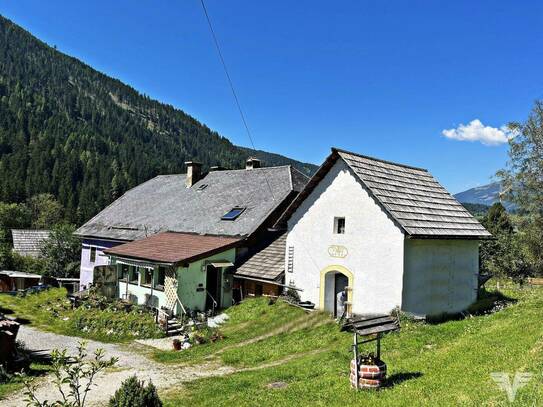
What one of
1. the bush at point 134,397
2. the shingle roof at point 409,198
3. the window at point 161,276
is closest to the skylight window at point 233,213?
the window at point 161,276

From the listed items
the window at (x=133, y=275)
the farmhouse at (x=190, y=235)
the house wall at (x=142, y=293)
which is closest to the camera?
the farmhouse at (x=190, y=235)

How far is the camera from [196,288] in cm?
2331

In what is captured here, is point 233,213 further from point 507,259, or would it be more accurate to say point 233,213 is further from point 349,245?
point 507,259

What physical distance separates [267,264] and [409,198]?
8.31m

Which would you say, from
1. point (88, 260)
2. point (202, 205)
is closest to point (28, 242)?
point (88, 260)

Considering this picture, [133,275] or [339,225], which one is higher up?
[339,225]

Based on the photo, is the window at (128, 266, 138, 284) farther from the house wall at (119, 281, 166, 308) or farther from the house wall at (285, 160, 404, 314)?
the house wall at (285, 160, 404, 314)

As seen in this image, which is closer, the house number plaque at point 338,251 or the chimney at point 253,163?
the house number plaque at point 338,251

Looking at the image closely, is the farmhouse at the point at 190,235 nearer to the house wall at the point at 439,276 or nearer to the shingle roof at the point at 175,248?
the shingle roof at the point at 175,248

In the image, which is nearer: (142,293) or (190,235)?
(142,293)

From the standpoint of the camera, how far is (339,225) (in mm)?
19828

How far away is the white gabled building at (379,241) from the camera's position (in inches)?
688

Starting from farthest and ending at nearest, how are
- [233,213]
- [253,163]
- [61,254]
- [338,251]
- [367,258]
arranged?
[61,254], [253,163], [233,213], [338,251], [367,258]

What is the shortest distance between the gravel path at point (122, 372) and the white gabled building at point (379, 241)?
6.83 meters
